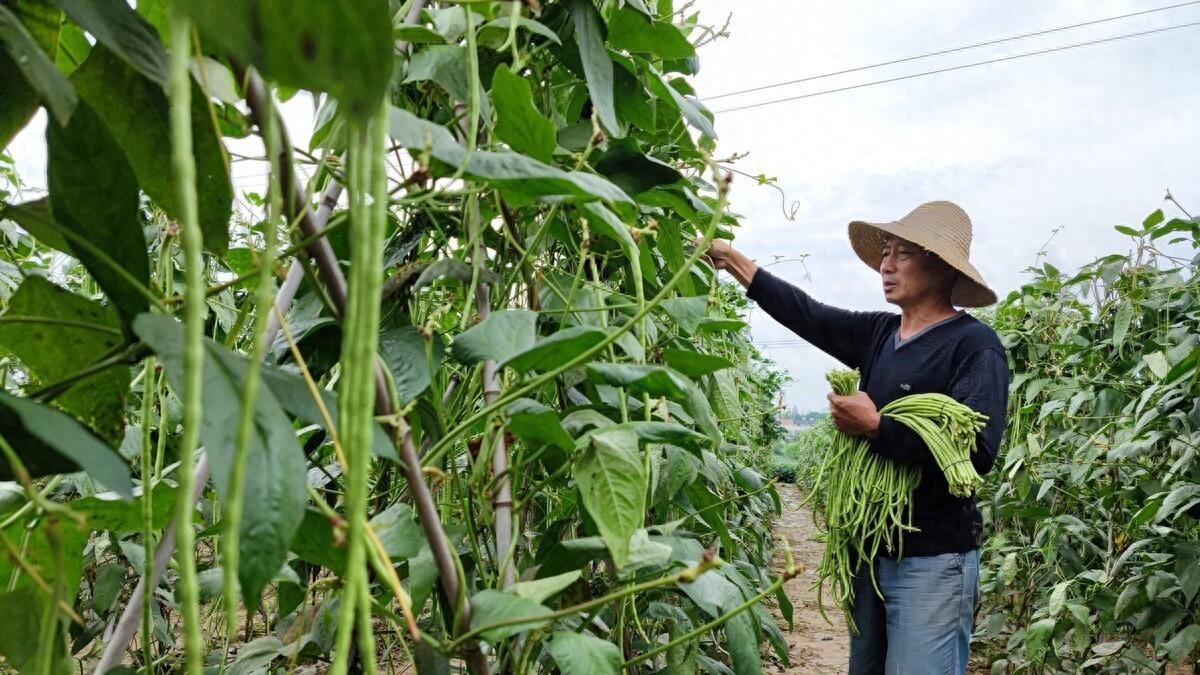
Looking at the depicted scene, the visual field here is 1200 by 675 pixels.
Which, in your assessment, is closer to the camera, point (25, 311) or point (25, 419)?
point (25, 419)

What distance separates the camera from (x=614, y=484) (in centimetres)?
52

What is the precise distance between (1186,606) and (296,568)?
80.1 inches

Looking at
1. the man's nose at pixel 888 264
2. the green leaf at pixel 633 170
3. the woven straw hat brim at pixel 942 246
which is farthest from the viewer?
the man's nose at pixel 888 264

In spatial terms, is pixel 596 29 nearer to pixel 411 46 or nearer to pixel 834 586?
pixel 411 46

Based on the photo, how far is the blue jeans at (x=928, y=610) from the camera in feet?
5.51

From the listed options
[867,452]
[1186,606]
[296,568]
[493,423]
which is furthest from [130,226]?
[1186,606]

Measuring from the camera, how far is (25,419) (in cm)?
26

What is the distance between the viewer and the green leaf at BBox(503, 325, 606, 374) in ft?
1.64

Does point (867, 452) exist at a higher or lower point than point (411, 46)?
lower

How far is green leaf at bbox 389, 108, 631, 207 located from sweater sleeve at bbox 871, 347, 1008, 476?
4.51 ft

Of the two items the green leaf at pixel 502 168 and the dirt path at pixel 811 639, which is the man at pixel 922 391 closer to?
the dirt path at pixel 811 639

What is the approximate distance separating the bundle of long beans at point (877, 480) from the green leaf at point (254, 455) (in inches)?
52.5

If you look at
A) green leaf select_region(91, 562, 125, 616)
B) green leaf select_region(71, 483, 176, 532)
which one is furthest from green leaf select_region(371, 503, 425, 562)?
green leaf select_region(91, 562, 125, 616)

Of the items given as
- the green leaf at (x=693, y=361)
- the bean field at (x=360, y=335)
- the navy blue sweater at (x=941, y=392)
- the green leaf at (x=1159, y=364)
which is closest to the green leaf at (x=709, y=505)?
the bean field at (x=360, y=335)
